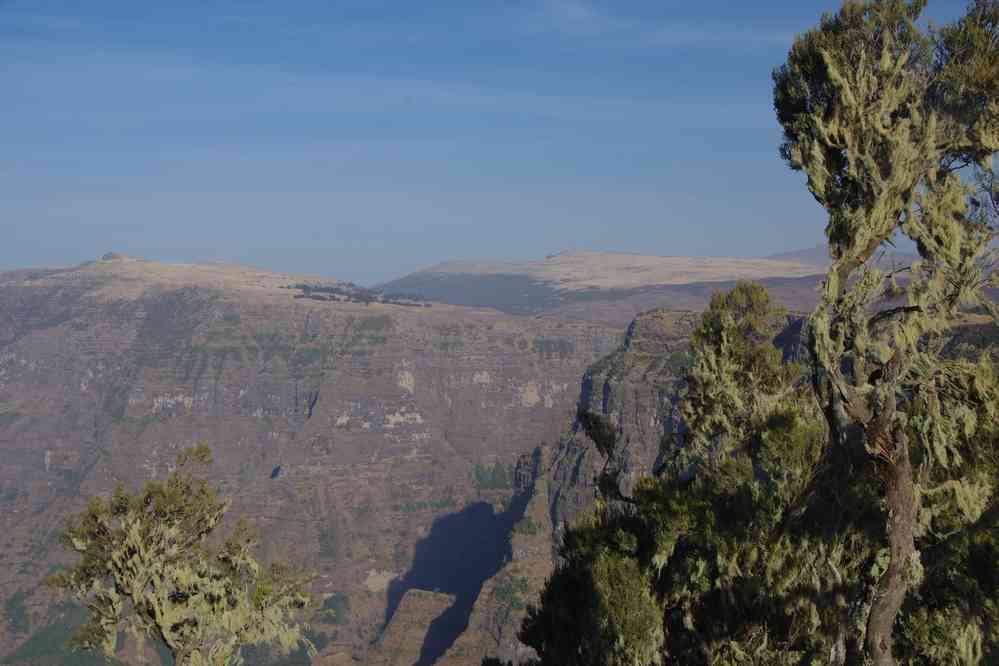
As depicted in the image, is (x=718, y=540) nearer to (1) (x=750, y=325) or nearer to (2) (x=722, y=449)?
(2) (x=722, y=449)

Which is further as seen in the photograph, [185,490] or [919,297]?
[185,490]

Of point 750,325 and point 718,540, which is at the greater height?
point 750,325

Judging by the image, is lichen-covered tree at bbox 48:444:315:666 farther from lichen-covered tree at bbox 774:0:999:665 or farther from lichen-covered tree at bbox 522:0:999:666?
lichen-covered tree at bbox 774:0:999:665

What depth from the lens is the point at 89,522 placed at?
29734 mm

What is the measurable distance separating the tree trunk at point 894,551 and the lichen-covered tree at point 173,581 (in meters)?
19.2

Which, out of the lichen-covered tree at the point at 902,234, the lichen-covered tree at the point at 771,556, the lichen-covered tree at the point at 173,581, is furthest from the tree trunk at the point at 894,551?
the lichen-covered tree at the point at 173,581

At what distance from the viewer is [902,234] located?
59.3ft

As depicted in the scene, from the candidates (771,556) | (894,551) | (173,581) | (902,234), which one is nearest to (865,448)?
(894,551)

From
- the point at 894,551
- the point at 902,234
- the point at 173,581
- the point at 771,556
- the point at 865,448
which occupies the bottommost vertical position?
the point at 173,581

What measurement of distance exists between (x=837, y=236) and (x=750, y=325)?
27207 millimetres

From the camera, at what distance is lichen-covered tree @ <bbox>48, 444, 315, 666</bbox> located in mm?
27953

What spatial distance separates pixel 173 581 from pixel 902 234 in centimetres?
2397

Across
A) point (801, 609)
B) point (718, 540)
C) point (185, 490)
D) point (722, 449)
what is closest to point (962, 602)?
point (801, 609)

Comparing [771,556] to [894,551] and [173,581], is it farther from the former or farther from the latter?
[173,581]
